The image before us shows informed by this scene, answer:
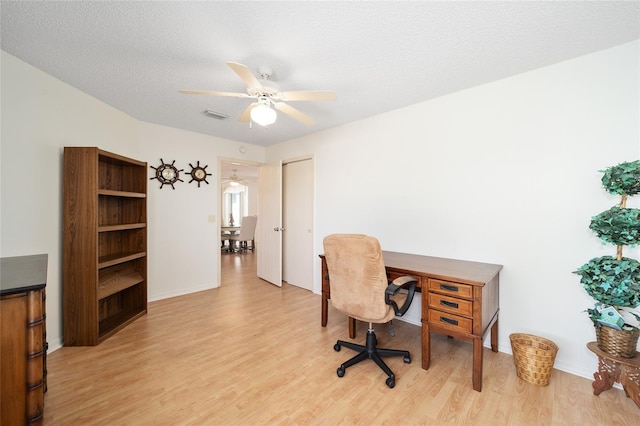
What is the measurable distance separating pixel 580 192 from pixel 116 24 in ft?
11.5

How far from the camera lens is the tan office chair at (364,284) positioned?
1.84m

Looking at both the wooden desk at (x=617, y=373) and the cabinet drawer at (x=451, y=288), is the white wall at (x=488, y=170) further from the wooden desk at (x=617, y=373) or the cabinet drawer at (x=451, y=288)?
the cabinet drawer at (x=451, y=288)

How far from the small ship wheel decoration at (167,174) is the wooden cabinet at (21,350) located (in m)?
2.50

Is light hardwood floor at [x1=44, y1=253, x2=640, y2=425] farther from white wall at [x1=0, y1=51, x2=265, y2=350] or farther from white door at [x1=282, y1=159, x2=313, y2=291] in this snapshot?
white door at [x1=282, y1=159, x2=313, y2=291]

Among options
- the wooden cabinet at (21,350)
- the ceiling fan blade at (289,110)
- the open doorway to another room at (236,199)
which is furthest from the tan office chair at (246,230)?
the wooden cabinet at (21,350)

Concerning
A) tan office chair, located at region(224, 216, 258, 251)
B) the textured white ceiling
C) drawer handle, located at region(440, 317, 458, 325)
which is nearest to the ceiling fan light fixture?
the textured white ceiling

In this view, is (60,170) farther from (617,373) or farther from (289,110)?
(617,373)

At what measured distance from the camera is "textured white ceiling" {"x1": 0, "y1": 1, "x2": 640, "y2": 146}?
1508 mm

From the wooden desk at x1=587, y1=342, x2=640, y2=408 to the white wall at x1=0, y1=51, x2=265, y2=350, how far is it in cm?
434

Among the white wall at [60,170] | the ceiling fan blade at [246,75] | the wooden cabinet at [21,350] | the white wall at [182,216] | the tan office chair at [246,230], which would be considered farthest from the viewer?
the tan office chair at [246,230]

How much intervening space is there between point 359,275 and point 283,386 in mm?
976

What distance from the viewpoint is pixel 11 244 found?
2.01m

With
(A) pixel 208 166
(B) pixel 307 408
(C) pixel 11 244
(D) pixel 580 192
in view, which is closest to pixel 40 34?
(C) pixel 11 244

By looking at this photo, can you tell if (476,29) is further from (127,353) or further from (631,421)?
(127,353)
